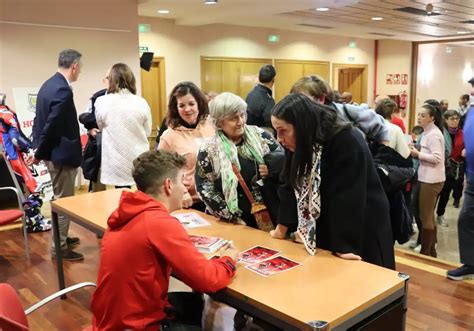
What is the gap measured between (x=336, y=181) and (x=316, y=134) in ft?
0.67

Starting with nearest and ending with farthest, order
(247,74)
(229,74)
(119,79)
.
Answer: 1. (119,79)
2. (229,74)
3. (247,74)

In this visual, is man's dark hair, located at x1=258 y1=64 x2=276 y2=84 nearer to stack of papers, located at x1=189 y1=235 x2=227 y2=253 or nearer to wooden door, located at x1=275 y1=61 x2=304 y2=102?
stack of papers, located at x1=189 y1=235 x2=227 y2=253

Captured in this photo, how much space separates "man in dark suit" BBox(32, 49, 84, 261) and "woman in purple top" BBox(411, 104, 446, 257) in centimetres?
300

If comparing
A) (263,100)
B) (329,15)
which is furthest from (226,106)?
(329,15)

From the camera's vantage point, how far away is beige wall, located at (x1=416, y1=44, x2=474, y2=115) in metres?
12.0

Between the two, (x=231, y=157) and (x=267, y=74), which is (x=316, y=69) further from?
(x=231, y=157)

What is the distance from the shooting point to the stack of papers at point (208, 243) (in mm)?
1950

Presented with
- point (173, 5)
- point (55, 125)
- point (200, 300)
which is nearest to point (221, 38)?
point (173, 5)

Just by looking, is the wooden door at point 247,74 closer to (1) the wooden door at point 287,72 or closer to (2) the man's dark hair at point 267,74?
(1) the wooden door at point 287,72

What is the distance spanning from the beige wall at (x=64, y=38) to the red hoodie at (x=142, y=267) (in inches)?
178

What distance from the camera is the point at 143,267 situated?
1.57 meters

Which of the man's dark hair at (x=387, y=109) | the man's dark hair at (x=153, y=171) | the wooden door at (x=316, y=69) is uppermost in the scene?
the wooden door at (x=316, y=69)

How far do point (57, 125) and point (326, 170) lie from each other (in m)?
2.36

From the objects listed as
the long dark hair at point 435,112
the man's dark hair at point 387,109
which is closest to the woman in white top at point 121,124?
the man's dark hair at point 387,109
